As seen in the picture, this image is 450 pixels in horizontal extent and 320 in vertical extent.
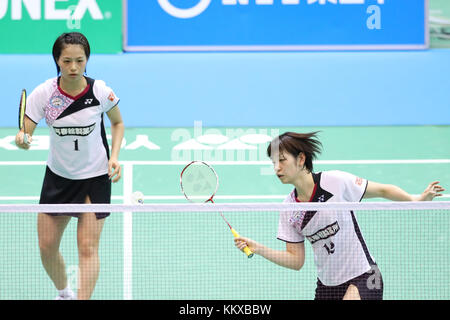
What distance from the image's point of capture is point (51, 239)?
4.85 m

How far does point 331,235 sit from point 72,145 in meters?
1.43

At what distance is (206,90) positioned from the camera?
9.16 metres

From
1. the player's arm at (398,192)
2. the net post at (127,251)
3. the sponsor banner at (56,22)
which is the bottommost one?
the net post at (127,251)

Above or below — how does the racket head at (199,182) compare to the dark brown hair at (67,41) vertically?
below

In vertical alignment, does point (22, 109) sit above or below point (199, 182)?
above

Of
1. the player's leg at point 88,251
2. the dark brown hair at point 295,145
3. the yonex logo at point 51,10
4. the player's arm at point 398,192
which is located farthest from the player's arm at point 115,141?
the yonex logo at point 51,10

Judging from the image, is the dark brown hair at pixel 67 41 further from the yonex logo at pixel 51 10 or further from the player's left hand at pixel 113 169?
the yonex logo at pixel 51 10

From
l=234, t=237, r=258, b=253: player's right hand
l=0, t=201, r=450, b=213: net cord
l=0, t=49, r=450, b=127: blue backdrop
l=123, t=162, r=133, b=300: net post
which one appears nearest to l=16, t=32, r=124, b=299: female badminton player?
l=123, t=162, r=133, b=300: net post

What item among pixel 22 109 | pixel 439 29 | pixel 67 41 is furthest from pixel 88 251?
pixel 439 29

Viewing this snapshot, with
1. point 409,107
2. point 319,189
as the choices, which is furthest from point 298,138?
point 409,107

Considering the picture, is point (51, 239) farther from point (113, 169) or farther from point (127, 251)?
point (127, 251)

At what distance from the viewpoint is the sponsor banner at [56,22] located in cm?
923

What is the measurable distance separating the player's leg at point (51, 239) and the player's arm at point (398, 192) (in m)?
1.54
